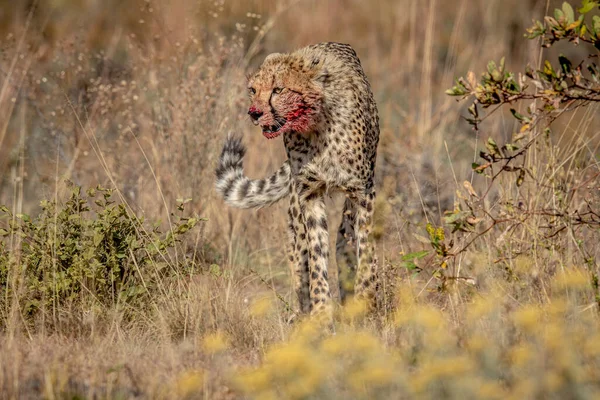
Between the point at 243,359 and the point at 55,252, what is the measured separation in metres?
0.97

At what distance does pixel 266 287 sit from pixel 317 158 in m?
0.92

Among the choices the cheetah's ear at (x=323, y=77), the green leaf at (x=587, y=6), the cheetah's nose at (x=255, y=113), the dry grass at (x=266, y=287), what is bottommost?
the dry grass at (x=266, y=287)

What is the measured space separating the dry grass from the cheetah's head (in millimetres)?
566

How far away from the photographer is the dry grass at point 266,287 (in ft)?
7.88

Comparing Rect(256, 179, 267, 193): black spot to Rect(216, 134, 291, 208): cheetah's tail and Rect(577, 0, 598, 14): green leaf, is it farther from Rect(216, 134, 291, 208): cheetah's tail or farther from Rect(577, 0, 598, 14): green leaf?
Rect(577, 0, 598, 14): green leaf

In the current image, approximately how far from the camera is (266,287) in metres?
4.72

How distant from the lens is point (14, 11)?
10180mm

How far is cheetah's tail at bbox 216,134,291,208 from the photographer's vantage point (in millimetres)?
4398

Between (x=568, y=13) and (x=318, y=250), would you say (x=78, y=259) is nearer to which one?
(x=318, y=250)

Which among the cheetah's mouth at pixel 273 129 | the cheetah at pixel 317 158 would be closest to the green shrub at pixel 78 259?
the cheetah's mouth at pixel 273 129

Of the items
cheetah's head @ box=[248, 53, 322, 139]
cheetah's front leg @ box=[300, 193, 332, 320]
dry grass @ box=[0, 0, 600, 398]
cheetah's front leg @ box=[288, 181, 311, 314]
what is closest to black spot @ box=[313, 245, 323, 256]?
cheetah's front leg @ box=[300, 193, 332, 320]

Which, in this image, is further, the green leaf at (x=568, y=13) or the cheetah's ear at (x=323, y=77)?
the cheetah's ear at (x=323, y=77)

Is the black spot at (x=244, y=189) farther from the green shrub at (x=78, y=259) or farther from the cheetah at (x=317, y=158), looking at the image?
the green shrub at (x=78, y=259)

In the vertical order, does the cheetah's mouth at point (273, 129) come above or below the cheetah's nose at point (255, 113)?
below
